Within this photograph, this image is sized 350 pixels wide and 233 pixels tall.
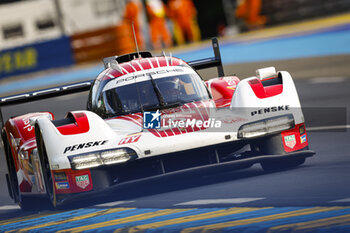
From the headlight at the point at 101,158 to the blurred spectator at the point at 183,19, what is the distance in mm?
25680

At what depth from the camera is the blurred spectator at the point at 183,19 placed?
32875 mm

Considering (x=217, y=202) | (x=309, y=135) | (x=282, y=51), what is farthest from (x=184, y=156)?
(x=282, y=51)

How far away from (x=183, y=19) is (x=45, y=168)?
84.9 feet

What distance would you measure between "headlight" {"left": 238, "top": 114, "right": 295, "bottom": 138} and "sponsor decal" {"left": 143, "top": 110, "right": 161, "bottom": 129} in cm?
81

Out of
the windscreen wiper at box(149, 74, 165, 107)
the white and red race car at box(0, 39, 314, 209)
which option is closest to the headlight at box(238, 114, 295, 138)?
the white and red race car at box(0, 39, 314, 209)

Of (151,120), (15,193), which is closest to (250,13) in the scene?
(15,193)

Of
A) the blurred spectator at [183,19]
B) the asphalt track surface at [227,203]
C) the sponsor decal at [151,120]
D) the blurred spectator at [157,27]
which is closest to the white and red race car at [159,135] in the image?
the sponsor decal at [151,120]

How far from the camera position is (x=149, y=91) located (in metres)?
8.73

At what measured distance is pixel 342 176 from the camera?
7355 millimetres

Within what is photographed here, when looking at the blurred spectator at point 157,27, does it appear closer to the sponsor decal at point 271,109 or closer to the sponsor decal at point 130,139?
the sponsor decal at point 271,109

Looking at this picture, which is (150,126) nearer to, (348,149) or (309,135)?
(348,149)

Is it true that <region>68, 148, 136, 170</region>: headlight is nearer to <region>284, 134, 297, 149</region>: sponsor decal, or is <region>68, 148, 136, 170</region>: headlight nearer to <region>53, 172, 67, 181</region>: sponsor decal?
<region>53, 172, 67, 181</region>: sponsor decal

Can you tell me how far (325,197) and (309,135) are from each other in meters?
4.55

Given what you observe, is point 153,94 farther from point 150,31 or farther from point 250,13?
point 250,13
